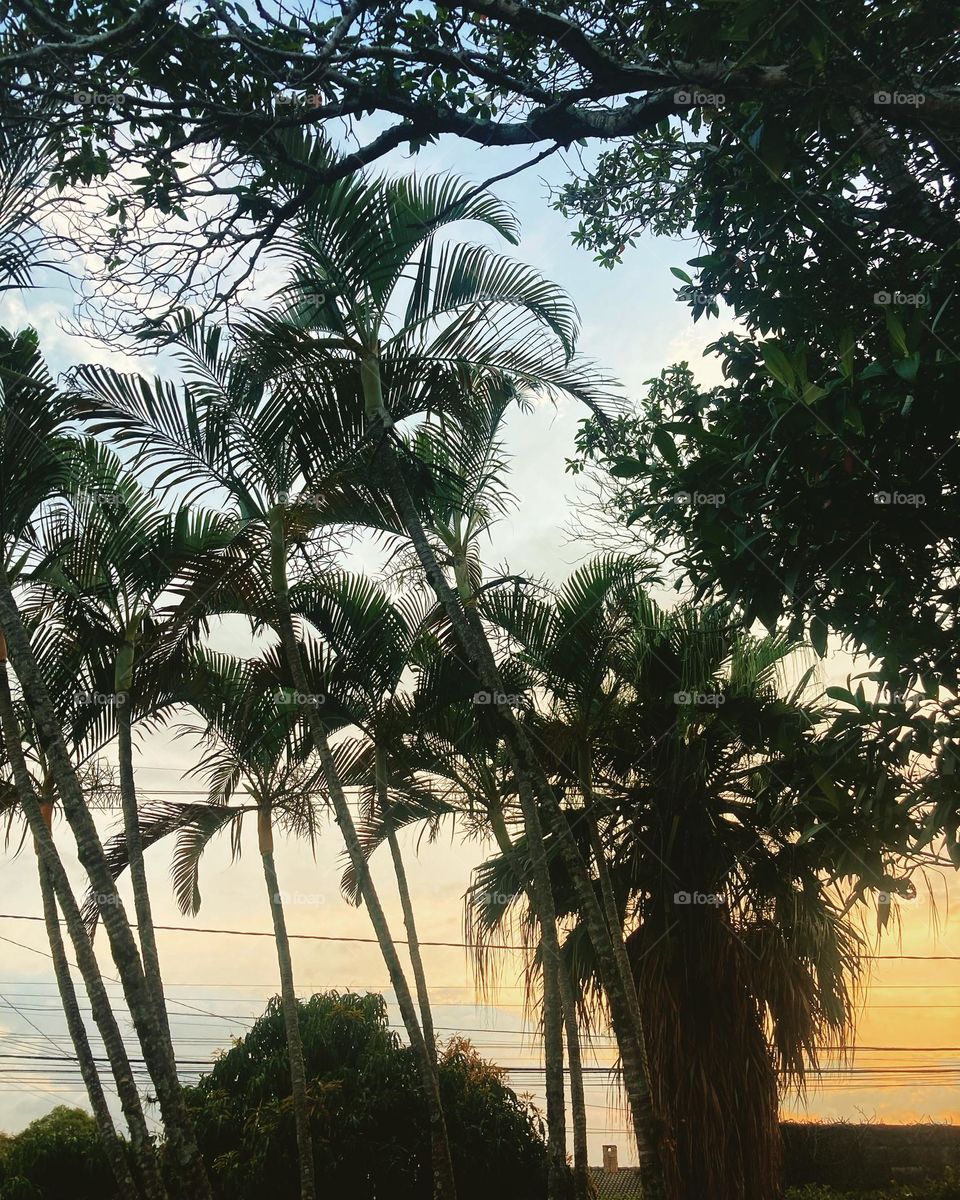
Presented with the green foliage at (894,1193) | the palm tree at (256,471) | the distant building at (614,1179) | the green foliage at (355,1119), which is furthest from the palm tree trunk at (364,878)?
the distant building at (614,1179)

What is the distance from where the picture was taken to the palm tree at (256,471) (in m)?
7.71

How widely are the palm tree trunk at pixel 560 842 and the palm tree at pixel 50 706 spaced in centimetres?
252

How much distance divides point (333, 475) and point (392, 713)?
94.6 inches

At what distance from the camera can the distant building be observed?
55.2 ft

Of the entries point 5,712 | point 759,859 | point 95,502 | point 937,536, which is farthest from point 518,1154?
point 937,536

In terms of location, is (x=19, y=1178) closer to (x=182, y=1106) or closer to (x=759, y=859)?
(x=182, y=1106)

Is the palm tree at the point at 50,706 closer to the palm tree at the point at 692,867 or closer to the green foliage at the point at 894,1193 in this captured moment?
the palm tree at the point at 692,867

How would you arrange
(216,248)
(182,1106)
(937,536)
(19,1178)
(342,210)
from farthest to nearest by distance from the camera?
(19,1178), (342,210), (182,1106), (216,248), (937,536)

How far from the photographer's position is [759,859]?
9.91 m

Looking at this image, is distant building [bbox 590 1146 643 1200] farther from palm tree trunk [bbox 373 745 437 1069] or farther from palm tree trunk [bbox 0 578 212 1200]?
palm tree trunk [bbox 0 578 212 1200]

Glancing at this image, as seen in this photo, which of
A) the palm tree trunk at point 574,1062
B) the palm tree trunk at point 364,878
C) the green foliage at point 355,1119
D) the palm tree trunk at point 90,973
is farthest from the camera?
the green foliage at point 355,1119

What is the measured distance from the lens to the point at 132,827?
9.04 meters

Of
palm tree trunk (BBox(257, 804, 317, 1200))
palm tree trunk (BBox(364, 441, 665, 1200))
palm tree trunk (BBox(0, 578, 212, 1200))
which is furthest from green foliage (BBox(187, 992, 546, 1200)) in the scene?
Answer: palm tree trunk (BBox(0, 578, 212, 1200))

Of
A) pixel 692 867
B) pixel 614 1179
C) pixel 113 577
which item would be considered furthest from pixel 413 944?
pixel 614 1179
